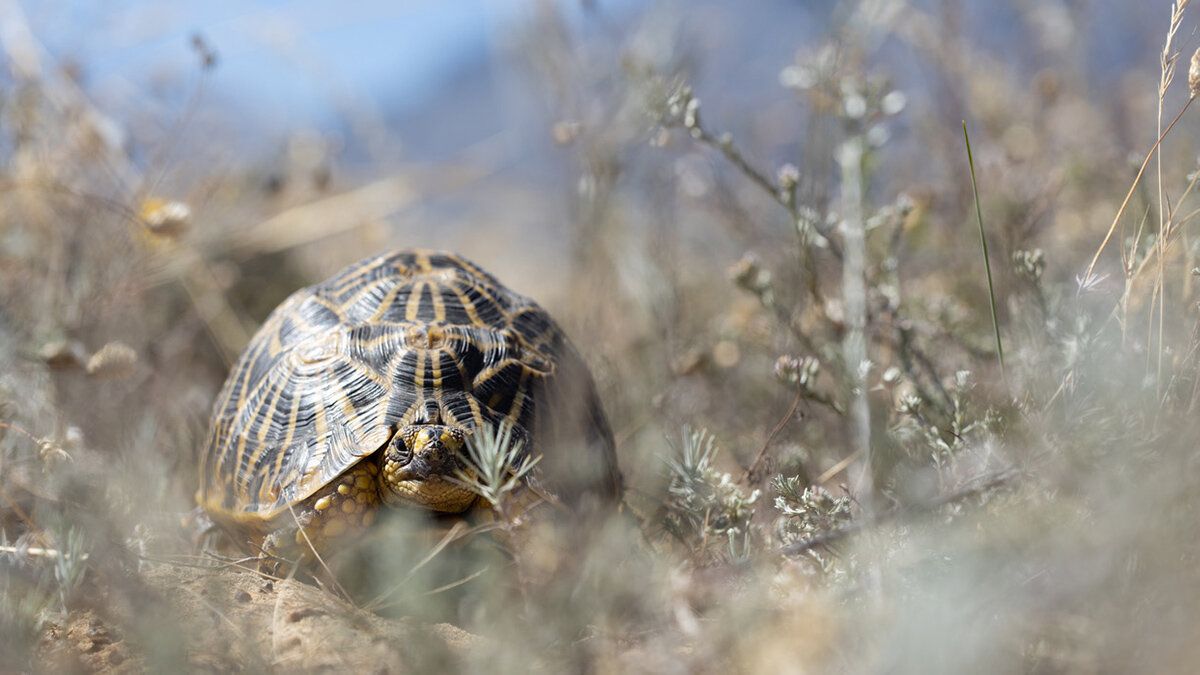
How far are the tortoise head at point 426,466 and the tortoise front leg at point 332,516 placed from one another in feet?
0.24

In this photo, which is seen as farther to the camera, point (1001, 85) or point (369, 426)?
point (1001, 85)

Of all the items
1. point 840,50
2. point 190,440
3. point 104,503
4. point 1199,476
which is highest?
point 840,50

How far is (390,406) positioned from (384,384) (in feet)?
0.30

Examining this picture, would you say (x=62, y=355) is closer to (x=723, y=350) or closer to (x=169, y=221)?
(x=169, y=221)

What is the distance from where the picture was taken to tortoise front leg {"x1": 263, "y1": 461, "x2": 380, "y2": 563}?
2.48 meters

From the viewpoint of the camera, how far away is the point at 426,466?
240 cm

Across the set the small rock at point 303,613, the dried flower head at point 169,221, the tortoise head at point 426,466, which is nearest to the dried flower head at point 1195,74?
the tortoise head at point 426,466

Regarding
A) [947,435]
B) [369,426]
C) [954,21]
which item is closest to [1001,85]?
[954,21]

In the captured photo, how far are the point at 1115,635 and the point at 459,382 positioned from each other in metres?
1.71

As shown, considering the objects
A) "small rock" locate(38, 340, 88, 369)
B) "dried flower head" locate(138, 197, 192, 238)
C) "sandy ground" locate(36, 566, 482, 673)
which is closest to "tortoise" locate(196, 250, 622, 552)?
"sandy ground" locate(36, 566, 482, 673)

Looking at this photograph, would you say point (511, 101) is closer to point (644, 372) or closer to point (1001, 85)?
point (644, 372)

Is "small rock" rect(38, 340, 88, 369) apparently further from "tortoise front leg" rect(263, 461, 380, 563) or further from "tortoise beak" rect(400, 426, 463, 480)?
"tortoise beak" rect(400, 426, 463, 480)

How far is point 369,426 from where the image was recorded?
252 cm

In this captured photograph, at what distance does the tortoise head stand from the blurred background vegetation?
0.37 feet
